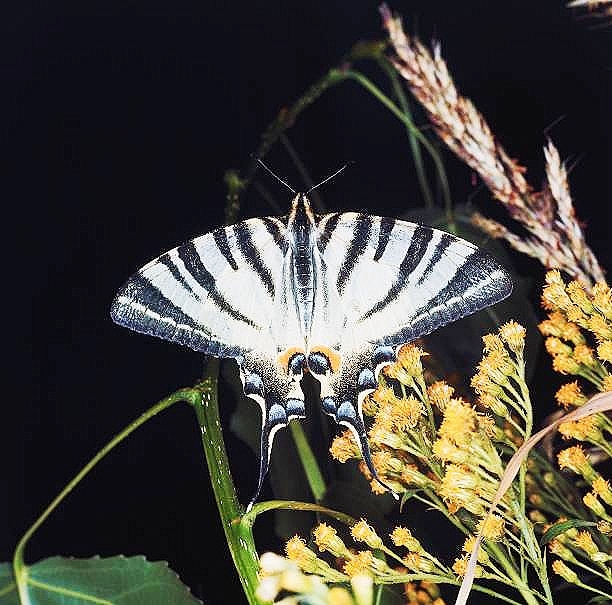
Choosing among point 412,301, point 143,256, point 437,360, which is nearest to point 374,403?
point 412,301

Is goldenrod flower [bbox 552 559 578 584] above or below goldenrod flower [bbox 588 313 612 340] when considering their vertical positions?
below

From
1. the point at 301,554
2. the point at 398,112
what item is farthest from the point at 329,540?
the point at 398,112

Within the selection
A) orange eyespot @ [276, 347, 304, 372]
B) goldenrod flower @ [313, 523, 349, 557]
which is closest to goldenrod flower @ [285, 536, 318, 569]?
goldenrod flower @ [313, 523, 349, 557]

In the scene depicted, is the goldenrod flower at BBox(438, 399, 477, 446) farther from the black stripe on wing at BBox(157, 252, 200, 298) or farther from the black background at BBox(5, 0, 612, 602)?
the black background at BBox(5, 0, 612, 602)

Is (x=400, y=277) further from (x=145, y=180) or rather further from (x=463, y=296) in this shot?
(x=145, y=180)

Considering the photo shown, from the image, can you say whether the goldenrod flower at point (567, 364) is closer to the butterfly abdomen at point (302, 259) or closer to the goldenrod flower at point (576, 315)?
the goldenrod flower at point (576, 315)

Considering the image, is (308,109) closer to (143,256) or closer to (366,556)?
(143,256)
